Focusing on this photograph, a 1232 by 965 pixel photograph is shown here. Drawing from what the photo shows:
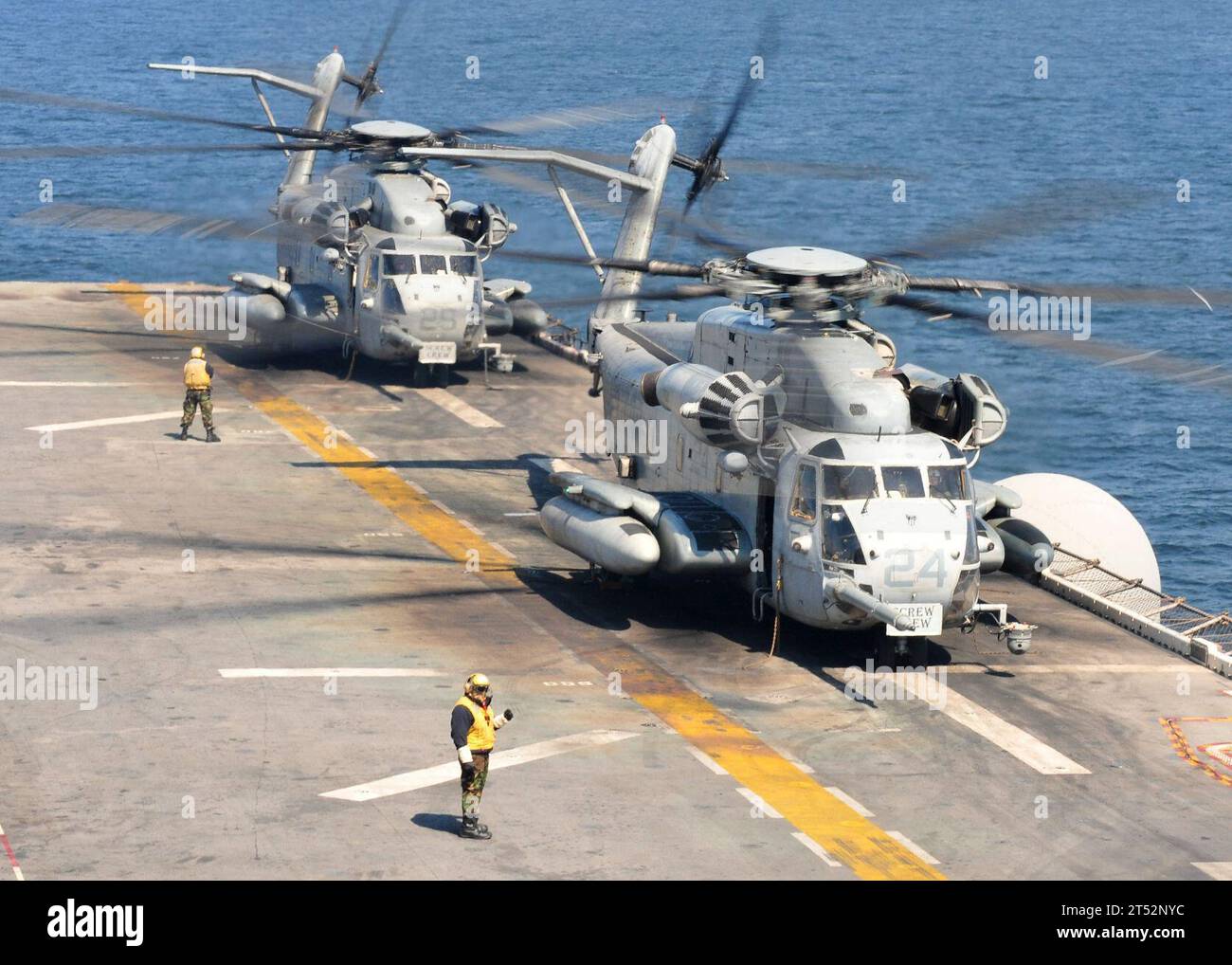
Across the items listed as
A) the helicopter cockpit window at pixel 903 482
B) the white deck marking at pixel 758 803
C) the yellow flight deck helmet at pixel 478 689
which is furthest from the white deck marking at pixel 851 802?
the helicopter cockpit window at pixel 903 482

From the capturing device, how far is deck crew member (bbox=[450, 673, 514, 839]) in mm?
20812

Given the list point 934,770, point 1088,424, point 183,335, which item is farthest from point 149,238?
point 934,770

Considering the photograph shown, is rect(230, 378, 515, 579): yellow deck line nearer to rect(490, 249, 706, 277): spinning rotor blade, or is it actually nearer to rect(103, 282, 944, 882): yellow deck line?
rect(103, 282, 944, 882): yellow deck line

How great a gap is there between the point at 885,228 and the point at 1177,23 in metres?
98.5

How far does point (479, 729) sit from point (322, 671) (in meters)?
6.41

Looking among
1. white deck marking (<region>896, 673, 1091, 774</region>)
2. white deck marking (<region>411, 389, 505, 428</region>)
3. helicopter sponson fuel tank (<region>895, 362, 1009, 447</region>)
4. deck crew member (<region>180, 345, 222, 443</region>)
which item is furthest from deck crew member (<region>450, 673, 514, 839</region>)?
white deck marking (<region>411, 389, 505, 428</region>)

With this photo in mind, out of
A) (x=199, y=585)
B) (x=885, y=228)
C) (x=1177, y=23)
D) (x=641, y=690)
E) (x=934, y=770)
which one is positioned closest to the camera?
(x=934, y=770)

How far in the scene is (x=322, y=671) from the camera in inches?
1054

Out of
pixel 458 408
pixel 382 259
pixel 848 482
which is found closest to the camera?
pixel 848 482

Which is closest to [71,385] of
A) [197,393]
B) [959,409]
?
[197,393]

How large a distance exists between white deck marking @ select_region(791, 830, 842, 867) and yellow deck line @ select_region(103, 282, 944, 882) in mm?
77

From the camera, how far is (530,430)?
4294 centimetres

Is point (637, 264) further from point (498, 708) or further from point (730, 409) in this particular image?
point (498, 708)
